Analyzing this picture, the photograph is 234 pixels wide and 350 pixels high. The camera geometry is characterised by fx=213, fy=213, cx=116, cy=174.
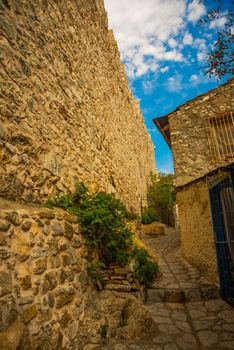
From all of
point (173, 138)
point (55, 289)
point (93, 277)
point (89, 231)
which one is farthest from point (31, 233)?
point (173, 138)

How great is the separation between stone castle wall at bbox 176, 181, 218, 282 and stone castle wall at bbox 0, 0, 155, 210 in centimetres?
231

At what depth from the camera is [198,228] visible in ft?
18.2

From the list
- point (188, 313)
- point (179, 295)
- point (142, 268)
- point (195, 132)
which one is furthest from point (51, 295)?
point (195, 132)

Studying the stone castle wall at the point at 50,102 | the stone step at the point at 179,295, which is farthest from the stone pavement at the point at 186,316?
the stone castle wall at the point at 50,102

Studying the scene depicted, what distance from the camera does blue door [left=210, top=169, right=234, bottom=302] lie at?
13.2ft

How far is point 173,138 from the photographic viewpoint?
27.0ft

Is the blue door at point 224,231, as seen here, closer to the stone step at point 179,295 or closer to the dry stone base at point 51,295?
the stone step at point 179,295

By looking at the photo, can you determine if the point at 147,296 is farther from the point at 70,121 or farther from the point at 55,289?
the point at 70,121

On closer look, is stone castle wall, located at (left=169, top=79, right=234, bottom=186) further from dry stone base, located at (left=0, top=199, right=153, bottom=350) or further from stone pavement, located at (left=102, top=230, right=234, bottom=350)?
dry stone base, located at (left=0, top=199, right=153, bottom=350)

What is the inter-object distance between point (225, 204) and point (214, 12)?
3477mm

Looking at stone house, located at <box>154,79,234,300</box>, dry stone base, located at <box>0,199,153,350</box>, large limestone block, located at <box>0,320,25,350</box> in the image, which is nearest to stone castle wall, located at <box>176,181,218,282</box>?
stone house, located at <box>154,79,234,300</box>

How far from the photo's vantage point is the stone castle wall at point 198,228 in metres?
4.93

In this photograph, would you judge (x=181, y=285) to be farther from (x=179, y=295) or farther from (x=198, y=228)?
(x=198, y=228)

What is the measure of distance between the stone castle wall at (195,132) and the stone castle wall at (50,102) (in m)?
2.71
